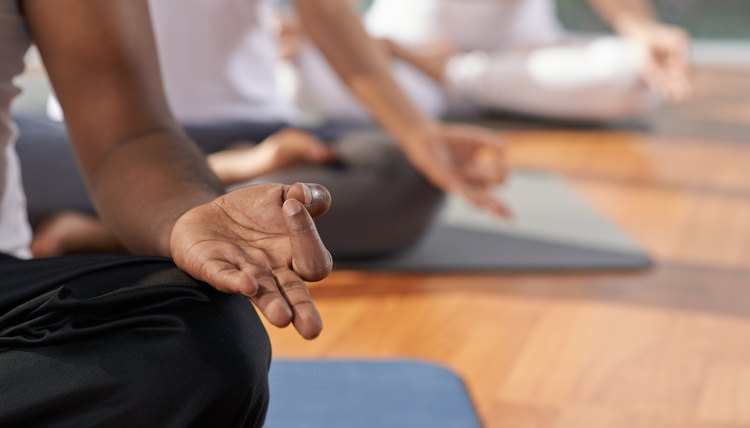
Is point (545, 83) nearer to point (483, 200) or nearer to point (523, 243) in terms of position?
point (523, 243)

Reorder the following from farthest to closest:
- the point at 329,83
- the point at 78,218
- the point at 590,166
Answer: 1. the point at 329,83
2. the point at 590,166
3. the point at 78,218

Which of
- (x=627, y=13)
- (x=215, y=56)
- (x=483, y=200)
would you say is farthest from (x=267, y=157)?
(x=627, y=13)

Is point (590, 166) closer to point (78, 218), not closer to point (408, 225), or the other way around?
point (408, 225)

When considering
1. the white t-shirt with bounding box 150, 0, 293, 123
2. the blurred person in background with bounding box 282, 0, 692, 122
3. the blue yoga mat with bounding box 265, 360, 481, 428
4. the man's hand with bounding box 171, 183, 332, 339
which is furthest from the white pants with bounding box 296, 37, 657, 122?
the man's hand with bounding box 171, 183, 332, 339

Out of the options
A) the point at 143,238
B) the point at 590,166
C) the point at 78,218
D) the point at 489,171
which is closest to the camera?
the point at 143,238

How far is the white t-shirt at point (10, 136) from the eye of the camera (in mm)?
1127

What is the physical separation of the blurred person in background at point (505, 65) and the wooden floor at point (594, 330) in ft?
3.09

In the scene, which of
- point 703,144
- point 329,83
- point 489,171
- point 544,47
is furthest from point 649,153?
point 489,171

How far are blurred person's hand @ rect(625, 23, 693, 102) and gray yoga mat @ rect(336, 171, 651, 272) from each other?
0.46 m

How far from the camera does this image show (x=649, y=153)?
339 centimetres

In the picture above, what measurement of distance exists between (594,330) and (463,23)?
210 centimetres

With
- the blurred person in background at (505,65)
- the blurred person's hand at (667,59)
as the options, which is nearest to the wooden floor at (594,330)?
the blurred person's hand at (667,59)

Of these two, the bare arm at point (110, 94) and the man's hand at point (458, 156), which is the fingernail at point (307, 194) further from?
the man's hand at point (458, 156)

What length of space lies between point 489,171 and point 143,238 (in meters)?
0.90
